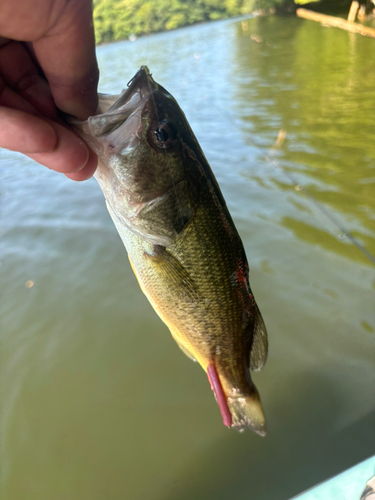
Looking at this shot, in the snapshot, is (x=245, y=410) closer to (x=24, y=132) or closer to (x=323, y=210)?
(x=24, y=132)

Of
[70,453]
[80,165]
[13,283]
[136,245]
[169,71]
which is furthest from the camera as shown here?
[169,71]

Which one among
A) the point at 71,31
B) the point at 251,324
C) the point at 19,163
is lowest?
the point at 19,163

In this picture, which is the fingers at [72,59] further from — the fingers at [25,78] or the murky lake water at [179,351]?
the murky lake water at [179,351]

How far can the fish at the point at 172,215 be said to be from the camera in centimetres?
138

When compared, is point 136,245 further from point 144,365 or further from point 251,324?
point 144,365

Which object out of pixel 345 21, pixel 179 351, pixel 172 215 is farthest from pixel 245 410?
pixel 345 21

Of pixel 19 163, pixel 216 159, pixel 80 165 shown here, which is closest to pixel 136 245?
pixel 80 165

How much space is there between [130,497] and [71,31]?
105 inches

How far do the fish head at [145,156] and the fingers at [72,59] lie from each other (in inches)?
3.5

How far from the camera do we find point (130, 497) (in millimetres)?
2250

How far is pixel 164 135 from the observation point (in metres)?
1.40

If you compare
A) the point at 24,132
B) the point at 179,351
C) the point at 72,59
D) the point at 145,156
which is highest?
the point at 72,59

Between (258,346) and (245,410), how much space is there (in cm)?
37

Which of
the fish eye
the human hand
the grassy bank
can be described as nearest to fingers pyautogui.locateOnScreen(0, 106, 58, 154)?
the human hand
